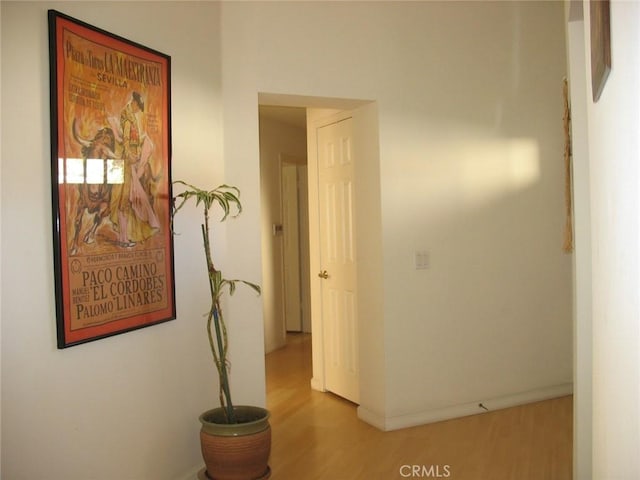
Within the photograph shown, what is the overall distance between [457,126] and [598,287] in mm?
3005

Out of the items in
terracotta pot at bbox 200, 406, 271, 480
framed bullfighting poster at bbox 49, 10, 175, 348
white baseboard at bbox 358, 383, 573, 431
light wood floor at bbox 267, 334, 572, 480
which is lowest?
light wood floor at bbox 267, 334, 572, 480

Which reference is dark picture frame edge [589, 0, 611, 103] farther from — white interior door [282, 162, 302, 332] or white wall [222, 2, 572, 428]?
white interior door [282, 162, 302, 332]

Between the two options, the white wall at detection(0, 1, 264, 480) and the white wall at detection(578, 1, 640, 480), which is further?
the white wall at detection(0, 1, 264, 480)

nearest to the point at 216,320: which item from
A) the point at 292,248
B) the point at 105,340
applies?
the point at 105,340

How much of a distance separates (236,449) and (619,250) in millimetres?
2241

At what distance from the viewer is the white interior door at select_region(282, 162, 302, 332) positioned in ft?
25.6

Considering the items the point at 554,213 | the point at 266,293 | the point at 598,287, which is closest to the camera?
the point at 598,287

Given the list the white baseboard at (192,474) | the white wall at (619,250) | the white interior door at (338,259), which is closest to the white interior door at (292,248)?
the white interior door at (338,259)

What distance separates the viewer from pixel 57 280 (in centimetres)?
250

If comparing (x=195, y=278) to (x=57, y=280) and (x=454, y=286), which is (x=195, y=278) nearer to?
(x=57, y=280)

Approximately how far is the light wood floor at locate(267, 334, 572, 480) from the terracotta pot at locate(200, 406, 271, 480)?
479 millimetres

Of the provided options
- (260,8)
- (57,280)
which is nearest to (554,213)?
(260,8)

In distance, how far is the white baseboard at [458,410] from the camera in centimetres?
425

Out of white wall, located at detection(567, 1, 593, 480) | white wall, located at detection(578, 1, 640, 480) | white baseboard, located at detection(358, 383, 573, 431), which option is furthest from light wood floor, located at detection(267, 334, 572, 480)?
white wall, located at detection(578, 1, 640, 480)
